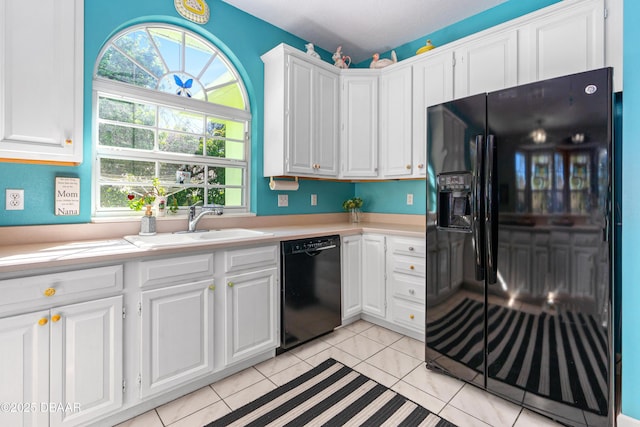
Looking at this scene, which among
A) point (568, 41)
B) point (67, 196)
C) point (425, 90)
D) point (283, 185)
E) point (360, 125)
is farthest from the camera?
point (360, 125)

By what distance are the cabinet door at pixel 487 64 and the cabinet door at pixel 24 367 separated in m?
3.00

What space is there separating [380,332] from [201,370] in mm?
1510

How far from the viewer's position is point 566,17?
6.35 ft

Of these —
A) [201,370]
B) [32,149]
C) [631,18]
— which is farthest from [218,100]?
[631,18]

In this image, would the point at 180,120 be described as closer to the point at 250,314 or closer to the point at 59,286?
the point at 59,286

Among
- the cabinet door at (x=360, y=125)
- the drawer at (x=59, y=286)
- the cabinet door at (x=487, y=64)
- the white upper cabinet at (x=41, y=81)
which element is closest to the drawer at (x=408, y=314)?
the cabinet door at (x=360, y=125)

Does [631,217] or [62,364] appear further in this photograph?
[631,217]

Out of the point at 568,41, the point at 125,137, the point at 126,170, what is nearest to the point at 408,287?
the point at 568,41

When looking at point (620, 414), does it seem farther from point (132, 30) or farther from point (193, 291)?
point (132, 30)

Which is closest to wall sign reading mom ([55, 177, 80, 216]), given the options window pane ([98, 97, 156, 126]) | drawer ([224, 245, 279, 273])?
window pane ([98, 97, 156, 126])

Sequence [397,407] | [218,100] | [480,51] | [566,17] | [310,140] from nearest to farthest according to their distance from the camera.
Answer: [397,407]
[566,17]
[480,51]
[218,100]
[310,140]

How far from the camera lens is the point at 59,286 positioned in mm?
1344

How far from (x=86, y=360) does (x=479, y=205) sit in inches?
85.5

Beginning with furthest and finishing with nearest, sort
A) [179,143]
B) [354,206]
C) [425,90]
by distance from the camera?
[354,206], [425,90], [179,143]
